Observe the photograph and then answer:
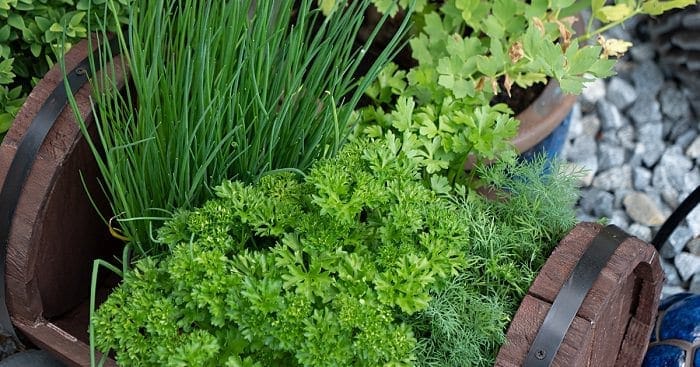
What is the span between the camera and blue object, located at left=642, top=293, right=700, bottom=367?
1625 millimetres

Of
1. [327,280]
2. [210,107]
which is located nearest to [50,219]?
[210,107]

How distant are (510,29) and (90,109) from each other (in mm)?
843

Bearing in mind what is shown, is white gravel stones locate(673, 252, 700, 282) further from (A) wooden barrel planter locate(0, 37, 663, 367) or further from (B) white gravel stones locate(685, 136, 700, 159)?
(A) wooden barrel planter locate(0, 37, 663, 367)

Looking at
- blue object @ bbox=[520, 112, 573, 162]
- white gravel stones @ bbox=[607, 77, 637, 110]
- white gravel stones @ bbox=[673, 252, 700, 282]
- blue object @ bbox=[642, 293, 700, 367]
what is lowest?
white gravel stones @ bbox=[673, 252, 700, 282]


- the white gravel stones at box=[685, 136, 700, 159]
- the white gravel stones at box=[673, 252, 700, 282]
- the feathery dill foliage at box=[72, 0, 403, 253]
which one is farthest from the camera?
the white gravel stones at box=[685, 136, 700, 159]

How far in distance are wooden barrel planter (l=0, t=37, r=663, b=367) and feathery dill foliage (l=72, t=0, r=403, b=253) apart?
0.29 ft

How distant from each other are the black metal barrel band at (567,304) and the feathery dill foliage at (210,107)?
0.44 m

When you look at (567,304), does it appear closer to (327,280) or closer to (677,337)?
(327,280)

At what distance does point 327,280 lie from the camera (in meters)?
1.13

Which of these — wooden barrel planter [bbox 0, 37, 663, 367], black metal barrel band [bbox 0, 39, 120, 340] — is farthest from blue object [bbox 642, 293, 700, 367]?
black metal barrel band [bbox 0, 39, 120, 340]

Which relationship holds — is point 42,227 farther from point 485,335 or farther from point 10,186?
point 485,335

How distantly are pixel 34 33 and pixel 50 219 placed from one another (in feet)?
1.26

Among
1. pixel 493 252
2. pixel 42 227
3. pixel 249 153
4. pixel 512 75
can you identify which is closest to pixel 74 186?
pixel 42 227

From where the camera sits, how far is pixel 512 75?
5.41ft
